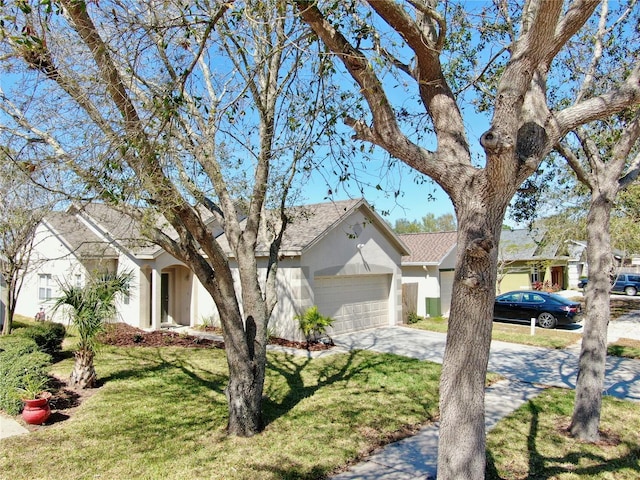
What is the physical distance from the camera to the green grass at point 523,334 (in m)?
15.2

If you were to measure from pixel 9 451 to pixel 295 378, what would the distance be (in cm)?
545

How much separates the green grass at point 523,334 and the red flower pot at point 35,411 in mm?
12875

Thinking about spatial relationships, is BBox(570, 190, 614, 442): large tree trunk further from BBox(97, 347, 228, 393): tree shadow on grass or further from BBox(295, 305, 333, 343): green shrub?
BBox(295, 305, 333, 343): green shrub

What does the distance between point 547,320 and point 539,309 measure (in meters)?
0.55

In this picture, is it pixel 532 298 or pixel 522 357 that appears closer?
pixel 522 357

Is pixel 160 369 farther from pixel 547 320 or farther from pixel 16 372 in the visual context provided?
pixel 547 320

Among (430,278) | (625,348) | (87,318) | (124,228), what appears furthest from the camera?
(430,278)

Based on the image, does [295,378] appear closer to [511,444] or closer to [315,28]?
[511,444]

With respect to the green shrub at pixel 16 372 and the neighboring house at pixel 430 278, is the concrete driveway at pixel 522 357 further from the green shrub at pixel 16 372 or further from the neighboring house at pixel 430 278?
the green shrub at pixel 16 372

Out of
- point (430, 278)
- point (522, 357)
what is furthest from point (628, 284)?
point (522, 357)

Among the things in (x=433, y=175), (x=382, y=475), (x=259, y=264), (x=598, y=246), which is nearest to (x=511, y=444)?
(x=382, y=475)

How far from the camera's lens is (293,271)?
48.7ft

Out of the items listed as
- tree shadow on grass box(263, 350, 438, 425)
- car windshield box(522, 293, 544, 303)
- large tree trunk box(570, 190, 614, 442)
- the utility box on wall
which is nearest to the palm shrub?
tree shadow on grass box(263, 350, 438, 425)

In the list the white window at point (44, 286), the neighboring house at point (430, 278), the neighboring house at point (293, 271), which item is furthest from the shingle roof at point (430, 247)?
the white window at point (44, 286)
